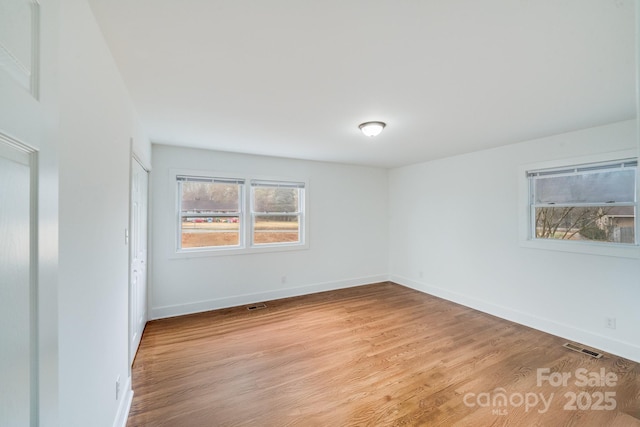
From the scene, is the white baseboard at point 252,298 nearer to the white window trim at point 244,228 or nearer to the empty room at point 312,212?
the empty room at point 312,212

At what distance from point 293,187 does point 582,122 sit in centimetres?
374

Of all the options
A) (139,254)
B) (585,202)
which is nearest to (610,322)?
(585,202)

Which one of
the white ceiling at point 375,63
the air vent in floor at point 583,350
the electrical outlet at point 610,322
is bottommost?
the air vent in floor at point 583,350

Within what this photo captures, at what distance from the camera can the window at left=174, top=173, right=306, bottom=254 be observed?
149 inches

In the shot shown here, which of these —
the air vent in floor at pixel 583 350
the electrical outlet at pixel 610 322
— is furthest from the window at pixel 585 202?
the air vent in floor at pixel 583 350

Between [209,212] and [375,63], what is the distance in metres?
3.16

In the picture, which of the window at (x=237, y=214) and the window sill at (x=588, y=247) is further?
the window at (x=237, y=214)

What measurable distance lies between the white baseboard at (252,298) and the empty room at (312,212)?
0.11 feet

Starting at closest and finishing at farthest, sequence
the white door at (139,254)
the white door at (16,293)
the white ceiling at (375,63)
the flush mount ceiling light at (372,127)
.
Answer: the white door at (16,293) → the white ceiling at (375,63) → the white door at (139,254) → the flush mount ceiling light at (372,127)

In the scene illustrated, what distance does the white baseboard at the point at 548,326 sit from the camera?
2.63 metres

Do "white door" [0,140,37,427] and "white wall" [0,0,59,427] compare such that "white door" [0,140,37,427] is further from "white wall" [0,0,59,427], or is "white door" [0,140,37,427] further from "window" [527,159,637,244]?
"window" [527,159,637,244]

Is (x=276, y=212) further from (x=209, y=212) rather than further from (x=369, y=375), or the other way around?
(x=369, y=375)

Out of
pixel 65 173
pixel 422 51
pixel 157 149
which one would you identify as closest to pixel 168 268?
pixel 157 149

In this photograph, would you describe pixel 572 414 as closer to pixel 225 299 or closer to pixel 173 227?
pixel 225 299
